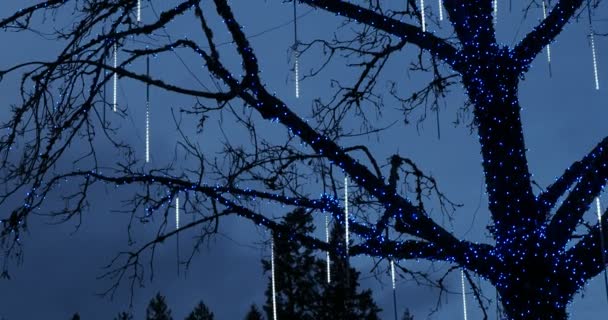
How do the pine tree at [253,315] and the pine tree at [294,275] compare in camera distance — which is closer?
the pine tree at [294,275]

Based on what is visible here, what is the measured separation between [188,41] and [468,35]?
2.33 metres

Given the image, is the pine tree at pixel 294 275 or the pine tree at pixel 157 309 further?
the pine tree at pixel 157 309

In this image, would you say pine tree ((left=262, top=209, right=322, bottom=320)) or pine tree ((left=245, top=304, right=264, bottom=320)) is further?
pine tree ((left=245, top=304, right=264, bottom=320))

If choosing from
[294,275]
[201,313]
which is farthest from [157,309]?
[294,275]

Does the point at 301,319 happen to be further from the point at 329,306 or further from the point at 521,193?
the point at 521,193

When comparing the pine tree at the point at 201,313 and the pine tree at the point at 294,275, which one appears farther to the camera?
the pine tree at the point at 201,313

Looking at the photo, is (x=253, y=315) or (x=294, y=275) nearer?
(x=294, y=275)

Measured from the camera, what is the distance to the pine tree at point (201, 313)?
4966 centimetres

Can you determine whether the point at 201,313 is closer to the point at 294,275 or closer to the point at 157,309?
the point at 157,309

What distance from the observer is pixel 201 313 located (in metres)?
50.0

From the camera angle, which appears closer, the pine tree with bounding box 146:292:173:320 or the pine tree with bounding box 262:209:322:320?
the pine tree with bounding box 262:209:322:320

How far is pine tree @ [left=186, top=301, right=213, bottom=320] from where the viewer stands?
163 ft

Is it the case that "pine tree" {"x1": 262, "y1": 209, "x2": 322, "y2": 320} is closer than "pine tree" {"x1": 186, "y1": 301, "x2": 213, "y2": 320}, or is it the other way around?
"pine tree" {"x1": 262, "y1": 209, "x2": 322, "y2": 320}

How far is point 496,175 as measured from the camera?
321 inches
